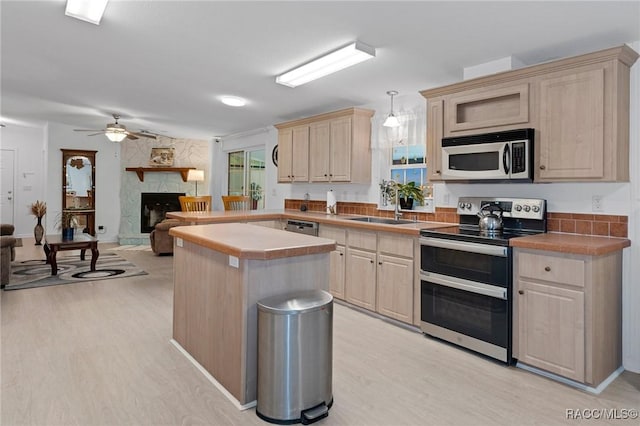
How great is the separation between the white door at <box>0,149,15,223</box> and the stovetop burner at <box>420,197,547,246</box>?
30.6 ft

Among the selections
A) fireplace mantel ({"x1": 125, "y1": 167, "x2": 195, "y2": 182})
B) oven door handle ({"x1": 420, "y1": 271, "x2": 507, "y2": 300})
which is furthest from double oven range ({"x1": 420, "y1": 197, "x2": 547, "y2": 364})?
fireplace mantel ({"x1": 125, "y1": 167, "x2": 195, "y2": 182})

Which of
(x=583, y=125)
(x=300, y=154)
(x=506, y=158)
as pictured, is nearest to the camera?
(x=583, y=125)

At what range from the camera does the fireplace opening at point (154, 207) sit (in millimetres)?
8469

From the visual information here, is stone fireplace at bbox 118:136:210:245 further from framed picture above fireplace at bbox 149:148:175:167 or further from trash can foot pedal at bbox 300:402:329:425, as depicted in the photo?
trash can foot pedal at bbox 300:402:329:425

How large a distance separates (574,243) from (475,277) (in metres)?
0.67

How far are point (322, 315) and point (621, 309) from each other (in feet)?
7.15

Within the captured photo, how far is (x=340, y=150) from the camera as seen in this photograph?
467cm

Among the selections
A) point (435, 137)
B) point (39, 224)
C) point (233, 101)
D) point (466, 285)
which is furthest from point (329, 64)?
point (39, 224)

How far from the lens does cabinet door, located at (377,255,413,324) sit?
339cm

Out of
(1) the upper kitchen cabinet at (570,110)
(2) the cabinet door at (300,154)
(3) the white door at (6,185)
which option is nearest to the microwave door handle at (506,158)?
(1) the upper kitchen cabinet at (570,110)

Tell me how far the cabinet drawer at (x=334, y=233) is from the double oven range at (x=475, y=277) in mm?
1045

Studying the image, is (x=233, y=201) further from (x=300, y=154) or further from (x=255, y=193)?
(x=300, y=154)

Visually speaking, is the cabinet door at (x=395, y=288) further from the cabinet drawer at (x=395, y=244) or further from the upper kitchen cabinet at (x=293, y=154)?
the upper kitchen cabinet at (x=293, y=154)

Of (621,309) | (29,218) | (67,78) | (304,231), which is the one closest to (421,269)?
(621,309)
